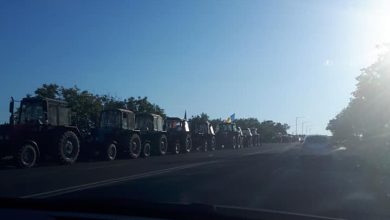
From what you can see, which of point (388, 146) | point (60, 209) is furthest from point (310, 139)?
point (60, 209)

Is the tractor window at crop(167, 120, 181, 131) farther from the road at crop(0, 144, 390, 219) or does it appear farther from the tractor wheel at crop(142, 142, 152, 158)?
the road at crop(0, 144, 390, 219)

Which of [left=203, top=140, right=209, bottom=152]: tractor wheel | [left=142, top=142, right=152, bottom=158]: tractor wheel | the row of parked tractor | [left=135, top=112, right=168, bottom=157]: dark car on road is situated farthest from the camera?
[left=203, top=140, right=209, bottom=152]: tractor wheel

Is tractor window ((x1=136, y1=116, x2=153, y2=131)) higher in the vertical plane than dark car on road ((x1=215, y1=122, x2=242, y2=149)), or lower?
higher

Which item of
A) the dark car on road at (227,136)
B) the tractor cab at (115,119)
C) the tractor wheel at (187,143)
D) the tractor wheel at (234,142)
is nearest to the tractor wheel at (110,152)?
the tractor cab at (115,119)

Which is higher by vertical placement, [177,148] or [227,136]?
[227,136]

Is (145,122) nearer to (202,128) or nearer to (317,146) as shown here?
(317,146)

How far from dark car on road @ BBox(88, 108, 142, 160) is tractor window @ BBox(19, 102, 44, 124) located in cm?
531

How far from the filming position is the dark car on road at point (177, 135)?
4096 centimetres

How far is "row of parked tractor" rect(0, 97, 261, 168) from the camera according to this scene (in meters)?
23.9

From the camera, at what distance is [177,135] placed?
41688mm

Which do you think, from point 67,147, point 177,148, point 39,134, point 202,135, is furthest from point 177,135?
point 39,134

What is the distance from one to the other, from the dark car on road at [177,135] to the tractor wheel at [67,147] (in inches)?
568

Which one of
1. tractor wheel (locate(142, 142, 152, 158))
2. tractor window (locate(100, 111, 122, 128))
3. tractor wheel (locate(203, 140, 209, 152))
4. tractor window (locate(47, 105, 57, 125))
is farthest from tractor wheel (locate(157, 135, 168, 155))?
tractor window (locate(47, 105, 57, 125))

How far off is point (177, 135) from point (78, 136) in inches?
587
